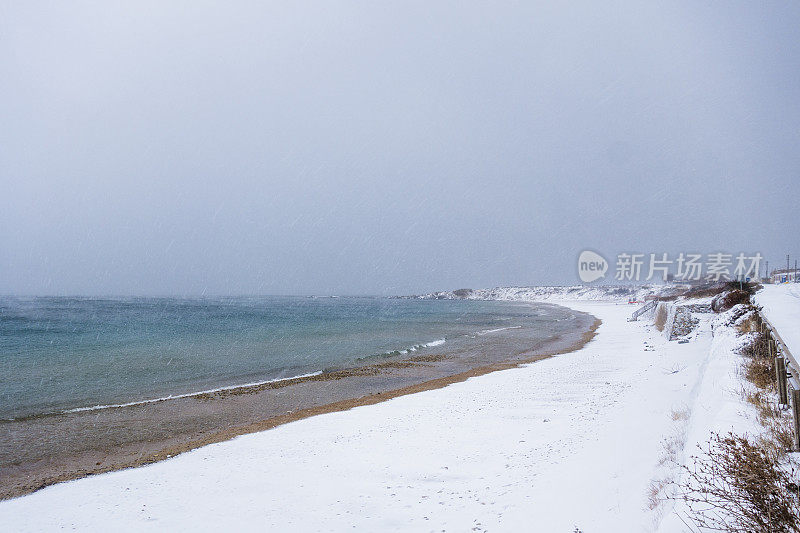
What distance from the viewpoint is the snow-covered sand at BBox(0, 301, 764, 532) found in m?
6.04

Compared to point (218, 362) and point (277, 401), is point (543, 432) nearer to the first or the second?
point (277, 401)

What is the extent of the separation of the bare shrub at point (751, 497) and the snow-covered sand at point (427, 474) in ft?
1.23

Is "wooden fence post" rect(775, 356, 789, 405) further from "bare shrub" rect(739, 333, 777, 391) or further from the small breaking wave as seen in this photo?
the small breaking wave

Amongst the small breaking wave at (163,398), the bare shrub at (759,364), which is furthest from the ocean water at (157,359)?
the bare shrub at (759,364)

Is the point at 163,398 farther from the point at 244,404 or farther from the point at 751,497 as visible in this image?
the point at 751,497

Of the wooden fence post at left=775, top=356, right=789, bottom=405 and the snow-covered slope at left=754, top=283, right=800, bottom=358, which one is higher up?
the snow-covered slope at left=754, top=283, right=800, bottom=358

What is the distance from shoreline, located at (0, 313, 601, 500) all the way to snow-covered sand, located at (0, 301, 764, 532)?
700 mm

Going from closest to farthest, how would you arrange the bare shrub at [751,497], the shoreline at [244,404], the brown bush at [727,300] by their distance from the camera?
the bare shrub at [751,497] < the shoreline at [244,404] < the brown bush at [727,300]

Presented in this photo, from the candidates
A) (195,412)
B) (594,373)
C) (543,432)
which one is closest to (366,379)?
(195,412)

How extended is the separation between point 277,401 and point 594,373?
11.8 m

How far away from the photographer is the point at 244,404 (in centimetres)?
1518

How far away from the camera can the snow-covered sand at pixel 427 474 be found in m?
6.04

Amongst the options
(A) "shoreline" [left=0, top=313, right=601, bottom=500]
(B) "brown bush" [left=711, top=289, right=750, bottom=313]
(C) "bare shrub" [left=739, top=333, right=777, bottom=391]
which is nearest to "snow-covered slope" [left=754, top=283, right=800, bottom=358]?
(C) "bare shrub" [left=739, top=333, right=777, bottom=391]

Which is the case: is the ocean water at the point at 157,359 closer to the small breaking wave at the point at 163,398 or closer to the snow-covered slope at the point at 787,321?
the small breaking wave at the point at 163,398
